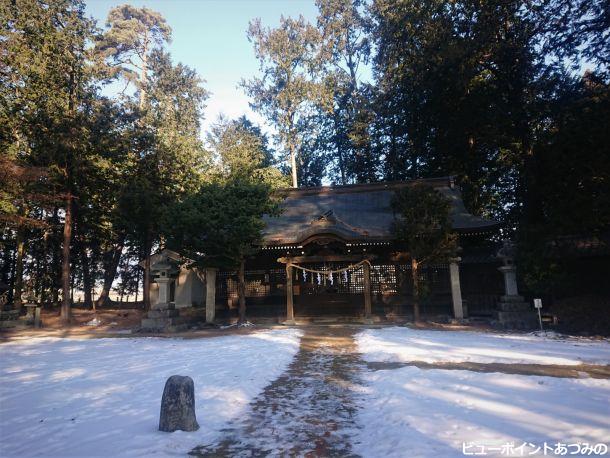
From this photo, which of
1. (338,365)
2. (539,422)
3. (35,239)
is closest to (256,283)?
(338,365)

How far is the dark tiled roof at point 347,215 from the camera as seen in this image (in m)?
14.9

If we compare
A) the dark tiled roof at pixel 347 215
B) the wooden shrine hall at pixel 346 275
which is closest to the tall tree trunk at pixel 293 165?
the dark tiled roof at pixel 347 215

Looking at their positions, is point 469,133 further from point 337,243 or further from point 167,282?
point 167,282

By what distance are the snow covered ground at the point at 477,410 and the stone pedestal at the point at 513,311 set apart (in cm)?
475

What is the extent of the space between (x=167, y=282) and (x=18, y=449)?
12311 mm

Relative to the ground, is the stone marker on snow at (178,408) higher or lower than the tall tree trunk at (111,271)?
lower

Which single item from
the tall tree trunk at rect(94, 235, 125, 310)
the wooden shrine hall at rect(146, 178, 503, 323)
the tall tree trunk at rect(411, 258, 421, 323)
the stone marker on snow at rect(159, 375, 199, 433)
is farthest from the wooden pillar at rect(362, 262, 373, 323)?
the tall tree trunk at rect(94, 235, 125, 310)

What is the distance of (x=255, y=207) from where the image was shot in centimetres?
1484

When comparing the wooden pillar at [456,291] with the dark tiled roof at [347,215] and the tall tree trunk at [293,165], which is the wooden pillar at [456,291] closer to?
the dark tiled roof at [347,215]

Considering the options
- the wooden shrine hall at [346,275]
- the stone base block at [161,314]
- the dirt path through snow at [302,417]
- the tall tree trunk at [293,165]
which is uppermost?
the tall tree trunk at [293,165]

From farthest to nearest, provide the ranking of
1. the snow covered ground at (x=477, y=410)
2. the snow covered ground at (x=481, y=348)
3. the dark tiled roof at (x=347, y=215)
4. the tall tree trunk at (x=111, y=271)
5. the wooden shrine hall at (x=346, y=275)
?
the tall tree trunk at (x=111, y=271) → the wooden shrine hall at (x=346, y=275) → the dark tiled roof at (x=347, y=215) → the snow covered ground at (x=481, y=348) → the snow covered ground at (x=477, y=410)

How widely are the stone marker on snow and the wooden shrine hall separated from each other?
10.2 metres

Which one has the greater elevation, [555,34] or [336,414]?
[555,34]

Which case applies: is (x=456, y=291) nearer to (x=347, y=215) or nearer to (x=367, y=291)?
(x=367, y=291)
